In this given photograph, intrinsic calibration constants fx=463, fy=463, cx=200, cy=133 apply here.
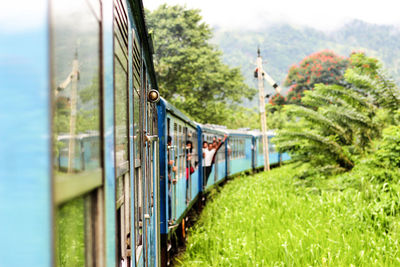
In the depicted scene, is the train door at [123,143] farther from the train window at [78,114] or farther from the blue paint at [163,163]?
the blue paint at [163,163]

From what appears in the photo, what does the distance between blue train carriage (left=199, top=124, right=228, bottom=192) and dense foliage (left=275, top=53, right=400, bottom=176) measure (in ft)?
6.72

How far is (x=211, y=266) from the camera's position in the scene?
5.55m

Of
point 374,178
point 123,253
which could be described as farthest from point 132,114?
point 374,178

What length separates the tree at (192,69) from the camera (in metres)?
23.5

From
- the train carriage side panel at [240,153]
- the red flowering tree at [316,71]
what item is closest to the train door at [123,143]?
the train carriage side panel at [240,153]

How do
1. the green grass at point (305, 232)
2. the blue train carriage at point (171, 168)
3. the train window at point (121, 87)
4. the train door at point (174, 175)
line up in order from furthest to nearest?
the train door at point (174, 175) < the blue train carriage at point (171, 168) < the green grass at point (305, 232) < the train window at point (121, 87)

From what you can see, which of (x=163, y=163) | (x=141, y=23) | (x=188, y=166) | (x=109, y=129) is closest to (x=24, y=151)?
(x=109, y=129)

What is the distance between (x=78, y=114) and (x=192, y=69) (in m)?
23.0

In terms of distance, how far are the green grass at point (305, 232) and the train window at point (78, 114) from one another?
3.88m

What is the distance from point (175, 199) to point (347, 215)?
250 centimetres

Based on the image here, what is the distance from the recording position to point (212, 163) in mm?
11953

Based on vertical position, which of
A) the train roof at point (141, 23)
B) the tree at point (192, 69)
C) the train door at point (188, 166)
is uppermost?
the tree at point (192, 69)

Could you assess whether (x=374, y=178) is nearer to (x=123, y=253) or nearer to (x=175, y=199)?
(x=175, y=199)

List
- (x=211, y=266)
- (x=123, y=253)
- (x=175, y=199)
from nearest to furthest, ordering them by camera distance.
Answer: (x=123, y=253) < (x=211, y=266) < (x=175, y=199)
